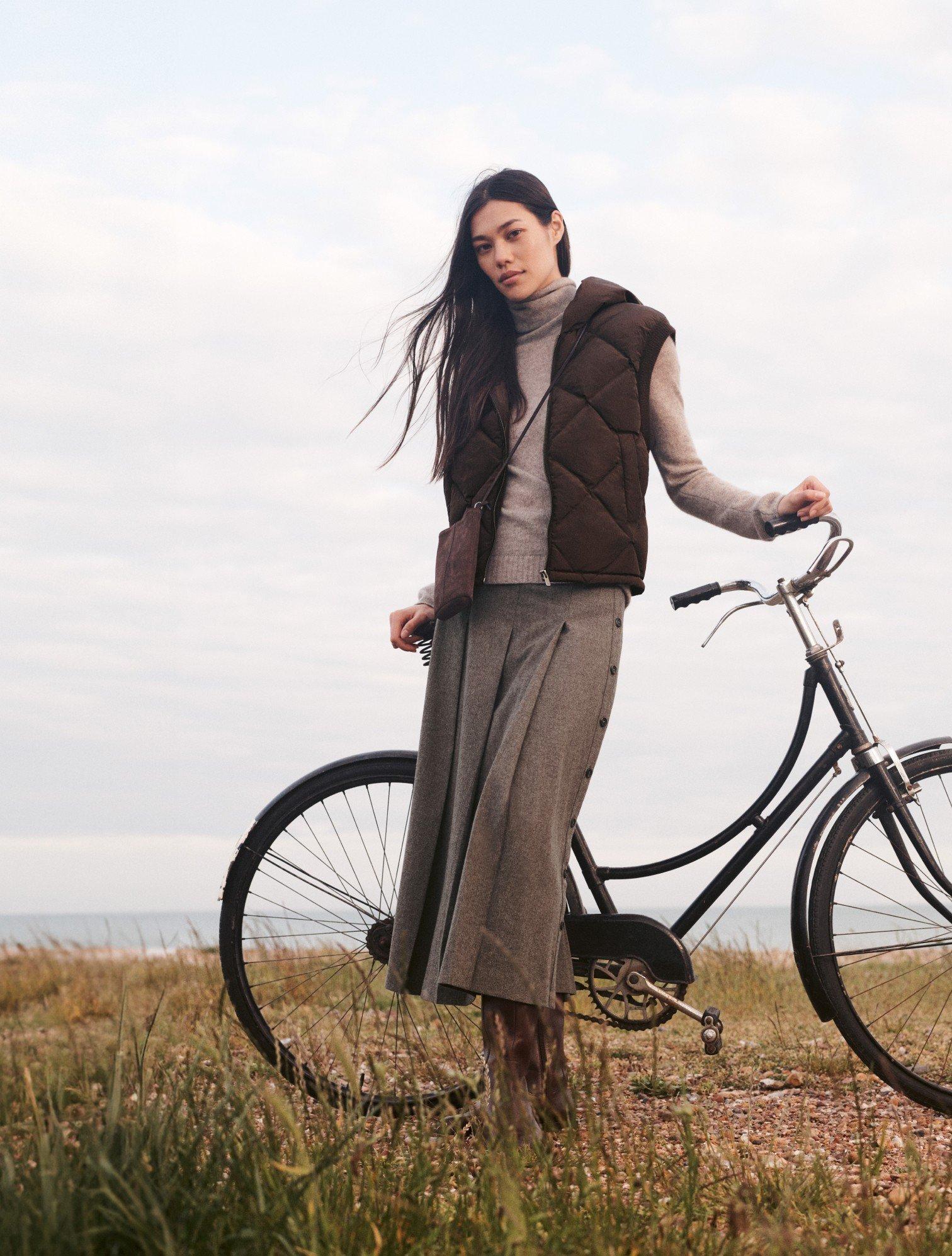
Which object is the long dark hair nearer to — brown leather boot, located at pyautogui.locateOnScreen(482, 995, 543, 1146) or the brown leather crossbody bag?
the brown leather crossbody bag

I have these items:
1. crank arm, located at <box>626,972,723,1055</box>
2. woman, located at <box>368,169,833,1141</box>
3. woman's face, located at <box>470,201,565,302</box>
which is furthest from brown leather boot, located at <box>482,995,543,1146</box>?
woman's face, located at <box>470,201,565,302</box>

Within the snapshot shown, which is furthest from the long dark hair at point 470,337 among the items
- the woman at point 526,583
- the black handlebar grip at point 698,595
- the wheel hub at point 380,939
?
the wheel hub at point 380,939

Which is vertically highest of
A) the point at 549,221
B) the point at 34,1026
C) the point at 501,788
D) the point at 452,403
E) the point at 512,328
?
the point at 549,221

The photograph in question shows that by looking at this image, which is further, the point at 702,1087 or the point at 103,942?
the point at 103,942

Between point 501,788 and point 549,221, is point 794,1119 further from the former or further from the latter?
point 549,221

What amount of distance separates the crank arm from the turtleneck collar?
5.47 feet

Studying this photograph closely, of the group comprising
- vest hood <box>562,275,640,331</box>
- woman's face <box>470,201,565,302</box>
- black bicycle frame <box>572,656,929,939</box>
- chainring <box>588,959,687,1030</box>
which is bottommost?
chainring <box>588,959,687,1030</box>

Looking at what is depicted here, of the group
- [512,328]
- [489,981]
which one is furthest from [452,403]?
[489,981]

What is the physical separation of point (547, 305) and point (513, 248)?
167 millimetres

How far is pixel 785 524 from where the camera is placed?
295 cm

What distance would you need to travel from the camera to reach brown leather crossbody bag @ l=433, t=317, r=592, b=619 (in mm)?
2824

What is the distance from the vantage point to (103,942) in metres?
6.91

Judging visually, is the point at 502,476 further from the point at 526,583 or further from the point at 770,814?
the point at 770,814

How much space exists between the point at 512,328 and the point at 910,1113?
2.33 meters
